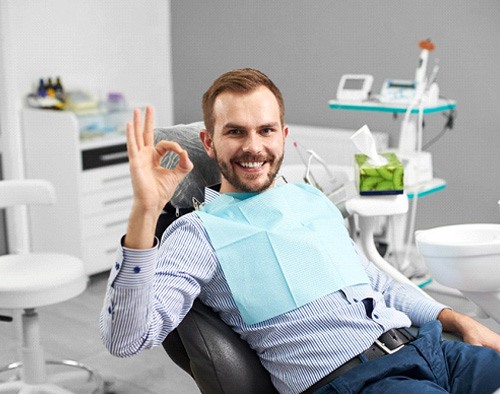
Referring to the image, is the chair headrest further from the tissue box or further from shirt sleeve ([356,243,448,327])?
the tissue box

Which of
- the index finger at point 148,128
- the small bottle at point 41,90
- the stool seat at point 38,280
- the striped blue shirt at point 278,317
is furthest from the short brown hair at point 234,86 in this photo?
the small bottle at point 41,90

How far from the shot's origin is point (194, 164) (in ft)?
6.46

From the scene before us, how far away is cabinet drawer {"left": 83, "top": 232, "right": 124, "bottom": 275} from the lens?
12.2 feet

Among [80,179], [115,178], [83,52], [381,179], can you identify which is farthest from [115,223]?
[381,179]

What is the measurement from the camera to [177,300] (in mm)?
1513

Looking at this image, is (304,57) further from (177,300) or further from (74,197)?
(177,300)

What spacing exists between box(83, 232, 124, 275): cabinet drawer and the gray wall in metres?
1.01

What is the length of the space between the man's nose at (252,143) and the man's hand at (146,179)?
1.13 feet

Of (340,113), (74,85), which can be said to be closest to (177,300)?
(340,113)

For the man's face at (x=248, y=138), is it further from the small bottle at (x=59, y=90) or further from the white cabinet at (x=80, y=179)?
the small bottle at (x=59, y=90)

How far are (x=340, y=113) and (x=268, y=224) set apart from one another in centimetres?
221

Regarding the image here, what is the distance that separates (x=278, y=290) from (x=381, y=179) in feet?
2.82

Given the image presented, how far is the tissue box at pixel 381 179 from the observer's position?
236 centimetres

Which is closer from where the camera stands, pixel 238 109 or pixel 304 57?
pixel 238 109
